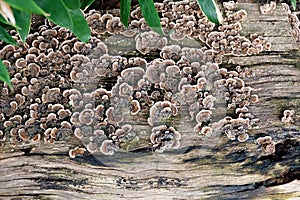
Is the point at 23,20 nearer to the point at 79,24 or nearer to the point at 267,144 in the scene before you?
the point at 79,24

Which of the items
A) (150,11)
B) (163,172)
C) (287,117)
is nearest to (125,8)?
(150,11)

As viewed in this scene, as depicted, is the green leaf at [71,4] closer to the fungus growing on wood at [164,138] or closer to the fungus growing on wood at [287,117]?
the fungus growing on wood at [164,138]

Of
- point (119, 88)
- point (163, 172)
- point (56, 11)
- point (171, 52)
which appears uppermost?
point (56, 11)

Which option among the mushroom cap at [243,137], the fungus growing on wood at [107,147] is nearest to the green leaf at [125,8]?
the fungus growing on wood at [107,147]

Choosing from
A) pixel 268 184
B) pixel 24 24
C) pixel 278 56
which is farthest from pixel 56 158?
pixel 278 56

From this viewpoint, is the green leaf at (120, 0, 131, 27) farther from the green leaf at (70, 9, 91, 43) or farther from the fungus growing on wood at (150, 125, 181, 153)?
the fungus growing on wood at (150, 125, 181, 153)

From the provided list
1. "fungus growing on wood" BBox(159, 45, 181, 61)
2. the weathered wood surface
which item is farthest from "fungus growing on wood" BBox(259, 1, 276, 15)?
the weathered wood surface
